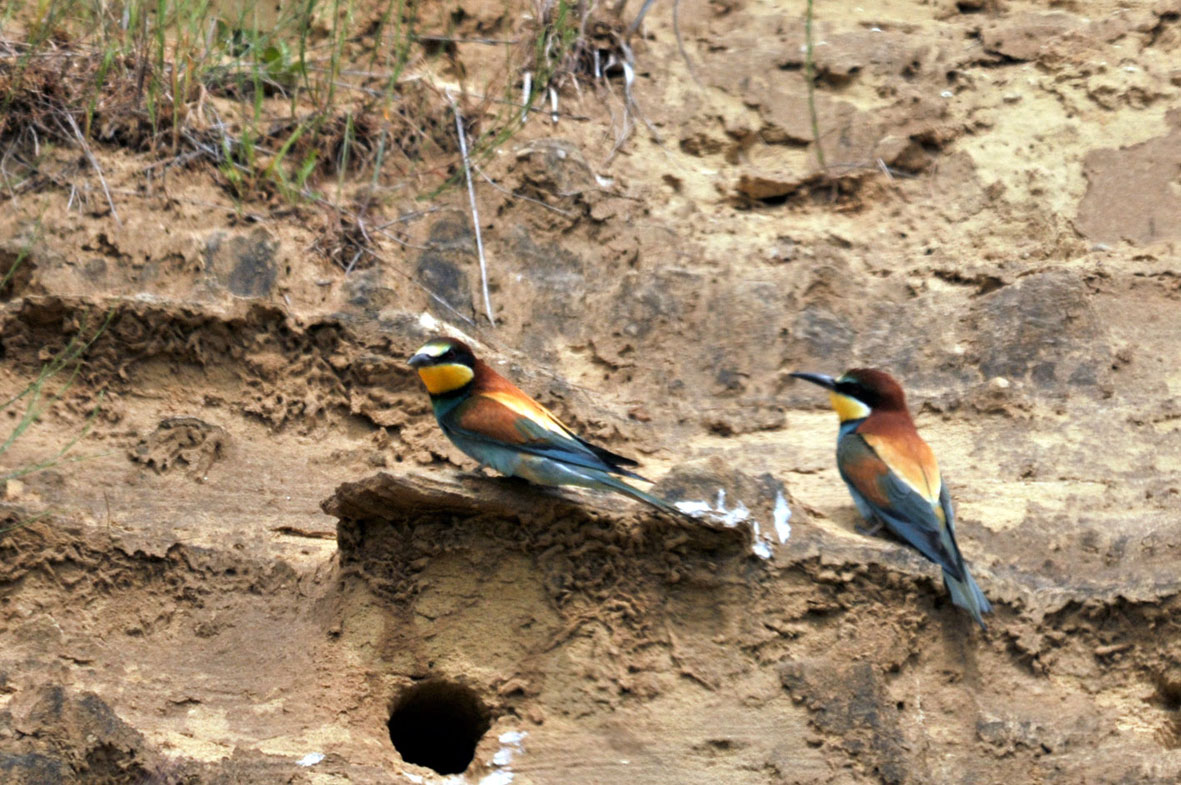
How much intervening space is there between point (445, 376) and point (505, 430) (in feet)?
1.05

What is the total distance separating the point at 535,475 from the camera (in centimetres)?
354

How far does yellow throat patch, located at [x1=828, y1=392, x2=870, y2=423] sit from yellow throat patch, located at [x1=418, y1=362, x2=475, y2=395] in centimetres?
114

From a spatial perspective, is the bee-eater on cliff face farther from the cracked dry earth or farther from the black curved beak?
the cracked dry earth

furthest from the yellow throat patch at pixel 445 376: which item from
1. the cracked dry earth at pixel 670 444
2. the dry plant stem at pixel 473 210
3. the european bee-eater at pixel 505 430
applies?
the dry plant stem at pixel 473 210

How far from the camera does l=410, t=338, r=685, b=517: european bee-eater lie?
350 cm

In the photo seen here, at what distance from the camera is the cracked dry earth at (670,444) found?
339 cm

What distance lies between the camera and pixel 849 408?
167 inches

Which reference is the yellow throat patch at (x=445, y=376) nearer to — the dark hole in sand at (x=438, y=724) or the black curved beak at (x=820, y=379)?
the dark hole in sand at (x=438, y=724)

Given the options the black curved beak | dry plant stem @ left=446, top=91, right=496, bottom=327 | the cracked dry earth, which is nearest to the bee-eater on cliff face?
the black curved beak

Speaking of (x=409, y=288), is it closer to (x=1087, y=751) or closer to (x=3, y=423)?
(x=3, y=423)

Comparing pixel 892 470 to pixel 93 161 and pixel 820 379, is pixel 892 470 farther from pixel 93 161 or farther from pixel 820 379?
pixel 93 161

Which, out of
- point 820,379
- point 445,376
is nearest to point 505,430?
point 445,376

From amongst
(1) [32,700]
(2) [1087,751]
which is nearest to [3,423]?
(1) [32,700]

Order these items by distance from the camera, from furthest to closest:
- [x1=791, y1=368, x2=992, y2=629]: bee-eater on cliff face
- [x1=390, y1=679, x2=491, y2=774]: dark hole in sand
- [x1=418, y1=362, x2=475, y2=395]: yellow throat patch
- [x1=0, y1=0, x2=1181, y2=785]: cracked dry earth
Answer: [x1=418, y1=362, x2=475, y2=395]: yellow throat patch, [x1=791, y1=368, x2=992, y2=629]: bee-eater on cliff face, [x1=390, y1=679, x2=491, y2=774]: dark hole in sand, [x1=0, y1=0, x2=1181, y2=785]: cracked dry earth
